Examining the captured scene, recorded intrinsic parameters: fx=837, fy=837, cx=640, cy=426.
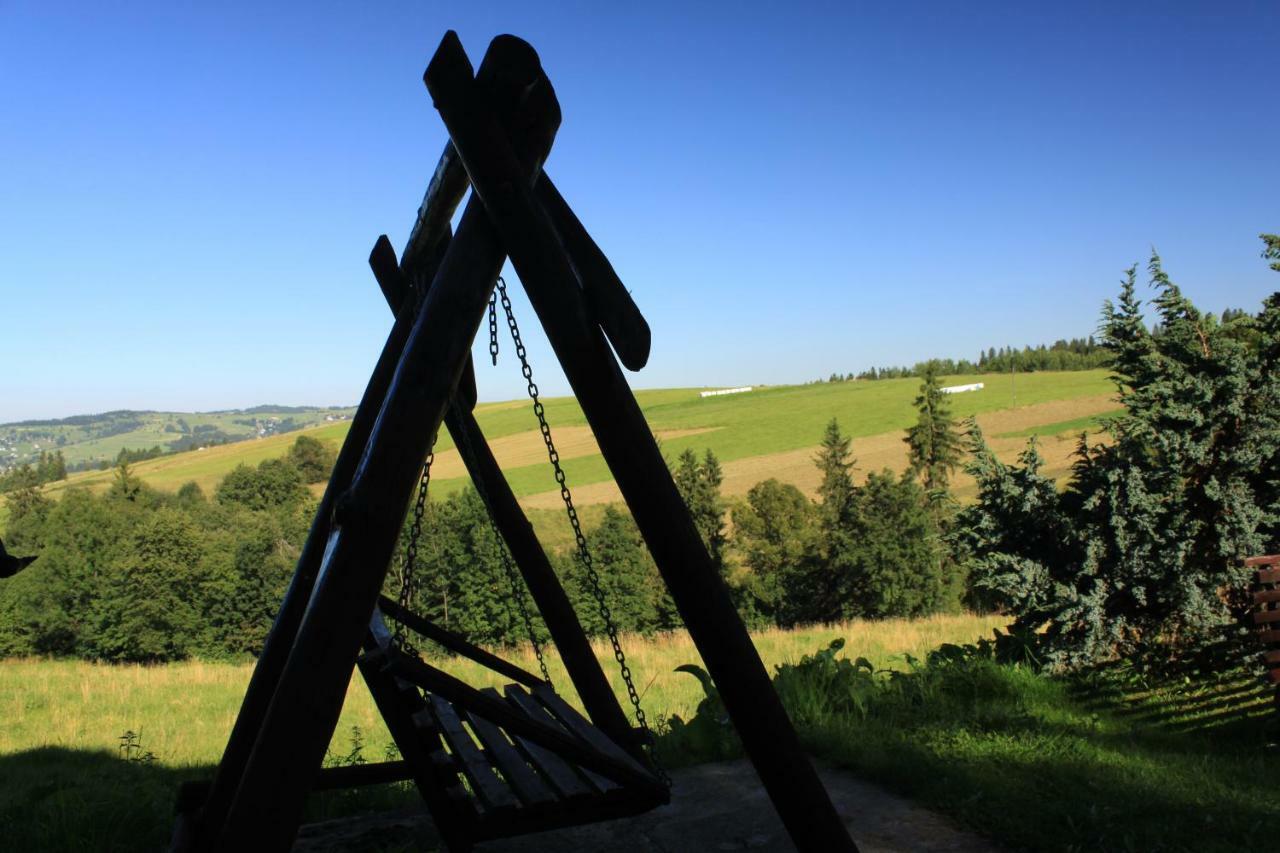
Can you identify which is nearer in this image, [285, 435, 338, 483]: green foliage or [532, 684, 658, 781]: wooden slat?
[532, 684, 658, 781]: wooden slat

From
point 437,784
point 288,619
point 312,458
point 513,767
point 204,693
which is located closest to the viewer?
point 437,784

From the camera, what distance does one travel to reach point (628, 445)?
7.18 feet

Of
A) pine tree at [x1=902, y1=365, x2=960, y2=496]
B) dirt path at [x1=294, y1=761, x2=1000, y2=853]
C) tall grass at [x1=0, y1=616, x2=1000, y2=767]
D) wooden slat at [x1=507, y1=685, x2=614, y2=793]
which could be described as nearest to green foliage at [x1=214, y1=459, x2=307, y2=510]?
tall grass at [x1=0, y1=616, x2=1000, y2=767]

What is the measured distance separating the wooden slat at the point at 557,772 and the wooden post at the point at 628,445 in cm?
81

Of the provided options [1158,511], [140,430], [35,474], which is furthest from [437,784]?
[140,430]

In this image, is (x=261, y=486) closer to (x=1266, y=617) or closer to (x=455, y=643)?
(x=455, y=643)

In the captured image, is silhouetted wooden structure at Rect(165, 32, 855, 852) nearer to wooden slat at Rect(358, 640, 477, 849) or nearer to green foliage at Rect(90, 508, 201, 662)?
wooden slat at Rect(358, 640, 477, 849)

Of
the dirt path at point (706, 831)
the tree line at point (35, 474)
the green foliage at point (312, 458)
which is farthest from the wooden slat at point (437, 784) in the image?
the tree line at point (35, 474)

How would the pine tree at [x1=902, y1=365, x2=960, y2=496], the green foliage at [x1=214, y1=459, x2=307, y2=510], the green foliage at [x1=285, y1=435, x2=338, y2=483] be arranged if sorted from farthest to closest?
the green foliage at [x1=285, y1=435, x2=338, y2=483]
the green foliage at [x1=214, y1=459, x2=307, y2=510]
the pine tree at [x1=902, y1=365, x2=960, y2=496]

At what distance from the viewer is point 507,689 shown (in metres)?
4.11

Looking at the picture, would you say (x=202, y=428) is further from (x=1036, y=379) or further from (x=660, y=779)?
(x=660, y=779)

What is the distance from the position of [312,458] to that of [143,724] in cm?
4931

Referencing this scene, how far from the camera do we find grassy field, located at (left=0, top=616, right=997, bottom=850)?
3857mm

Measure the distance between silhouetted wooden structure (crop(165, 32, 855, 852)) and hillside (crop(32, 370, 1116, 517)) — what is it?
42659 millimetres
